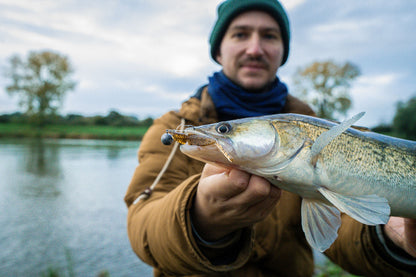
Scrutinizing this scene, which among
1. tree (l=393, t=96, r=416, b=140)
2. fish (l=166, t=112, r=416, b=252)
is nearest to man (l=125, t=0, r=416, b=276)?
fish (l=166, t=112, r=416, b=252)

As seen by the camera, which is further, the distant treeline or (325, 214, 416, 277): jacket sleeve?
the distant treeline

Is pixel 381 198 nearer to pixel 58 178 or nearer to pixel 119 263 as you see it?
pixel 119 263

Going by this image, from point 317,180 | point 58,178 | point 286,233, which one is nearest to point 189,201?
point 317,180

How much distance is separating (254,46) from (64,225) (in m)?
6.71

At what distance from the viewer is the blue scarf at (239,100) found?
2.54 meters

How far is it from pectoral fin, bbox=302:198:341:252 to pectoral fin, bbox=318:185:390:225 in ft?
0.44

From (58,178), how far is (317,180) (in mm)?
12736

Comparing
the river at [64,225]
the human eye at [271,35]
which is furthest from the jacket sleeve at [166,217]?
the river at [64,225]

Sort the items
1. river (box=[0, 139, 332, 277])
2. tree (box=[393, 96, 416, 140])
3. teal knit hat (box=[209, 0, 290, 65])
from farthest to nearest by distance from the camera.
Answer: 1. tree (box=[393, 96, 416, 140])
2. river (box=[0, 139, 332, 277])
3. teal knit hat (box=[209, 0, 290, 65])

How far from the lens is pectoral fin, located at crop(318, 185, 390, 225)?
4.39ft

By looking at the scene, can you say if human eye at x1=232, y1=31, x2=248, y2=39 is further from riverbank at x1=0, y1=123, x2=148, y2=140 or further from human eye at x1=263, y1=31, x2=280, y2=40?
riverbank at x1=0, y1=123, x2=148, y2=140

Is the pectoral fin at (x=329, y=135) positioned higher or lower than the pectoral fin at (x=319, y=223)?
higher

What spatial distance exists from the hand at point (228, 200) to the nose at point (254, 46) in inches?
61.9

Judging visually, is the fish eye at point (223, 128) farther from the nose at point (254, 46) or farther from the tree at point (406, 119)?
the tree at point (406, 119)
